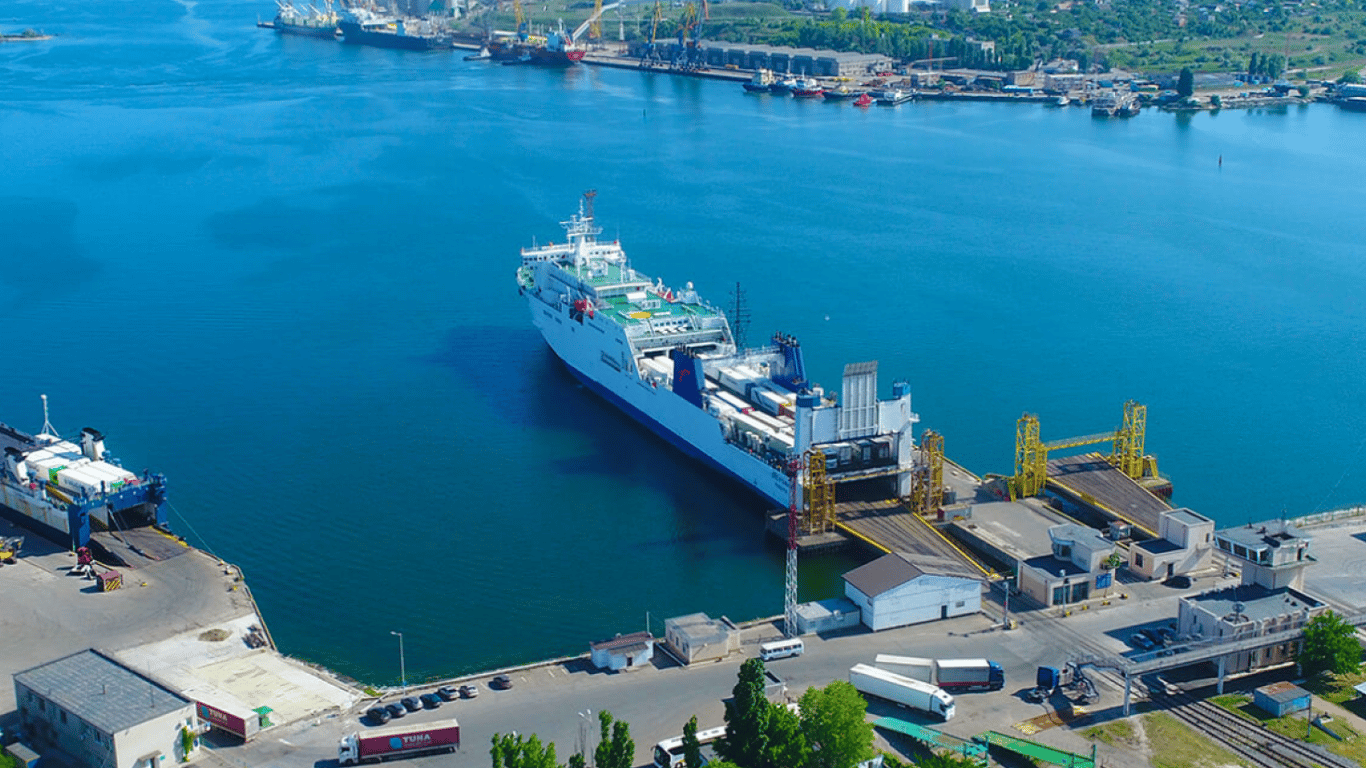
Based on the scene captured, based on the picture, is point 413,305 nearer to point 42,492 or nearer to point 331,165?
point 42,492

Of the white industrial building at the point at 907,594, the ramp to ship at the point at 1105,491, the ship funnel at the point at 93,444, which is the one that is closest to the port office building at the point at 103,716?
the ship funnel at the point at 93,444

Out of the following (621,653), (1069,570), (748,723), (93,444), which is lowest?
(621,653)

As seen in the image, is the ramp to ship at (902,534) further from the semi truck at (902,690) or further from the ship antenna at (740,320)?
the ship antenna at (740,320)

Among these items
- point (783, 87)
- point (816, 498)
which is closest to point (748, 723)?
point (816, 498)

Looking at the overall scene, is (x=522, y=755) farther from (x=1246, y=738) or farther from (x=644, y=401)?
(x=644, y=401)

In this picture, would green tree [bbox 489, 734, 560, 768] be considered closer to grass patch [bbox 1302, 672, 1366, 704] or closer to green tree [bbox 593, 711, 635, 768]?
green tree [bbox 593, 711, 635, 768]

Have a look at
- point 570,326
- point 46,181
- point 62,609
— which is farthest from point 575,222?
point 46,181
